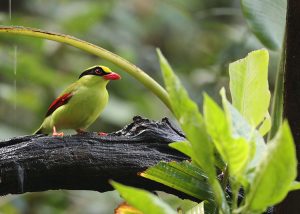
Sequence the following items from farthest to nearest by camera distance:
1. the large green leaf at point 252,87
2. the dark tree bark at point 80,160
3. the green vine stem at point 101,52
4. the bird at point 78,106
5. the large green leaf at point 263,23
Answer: the bird at point 78,106 < the large green leaf at point 263,23 < the dark tree bark at point 80,160 < the green vine stem at point 101,52 < the large green leaf at point 252,87

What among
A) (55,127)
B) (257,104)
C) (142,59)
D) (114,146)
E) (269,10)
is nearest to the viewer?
(257,104)

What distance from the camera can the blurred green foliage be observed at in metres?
4.22

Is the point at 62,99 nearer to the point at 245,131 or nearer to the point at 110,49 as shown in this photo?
the point at 245,131

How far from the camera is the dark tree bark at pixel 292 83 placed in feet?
4.77

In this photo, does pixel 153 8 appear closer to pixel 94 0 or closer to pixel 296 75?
pixel 94 0

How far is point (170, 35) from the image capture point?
7.04m

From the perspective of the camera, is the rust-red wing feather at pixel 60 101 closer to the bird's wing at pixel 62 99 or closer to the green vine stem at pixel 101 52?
the bird's wing at pixel 62 99

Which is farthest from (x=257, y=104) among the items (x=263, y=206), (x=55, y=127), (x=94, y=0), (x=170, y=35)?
(x=170, y=35)

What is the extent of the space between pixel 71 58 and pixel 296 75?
4.18 metres

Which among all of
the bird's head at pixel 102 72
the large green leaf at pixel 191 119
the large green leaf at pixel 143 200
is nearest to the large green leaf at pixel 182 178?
the large green leaf at pixel 191 119

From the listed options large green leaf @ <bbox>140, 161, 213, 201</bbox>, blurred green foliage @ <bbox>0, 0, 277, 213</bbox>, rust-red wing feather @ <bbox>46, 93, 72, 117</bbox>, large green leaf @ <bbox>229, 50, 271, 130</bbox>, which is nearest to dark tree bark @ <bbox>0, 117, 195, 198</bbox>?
large green leaf @ <bbox>140, 161, 213, 201</bbox>

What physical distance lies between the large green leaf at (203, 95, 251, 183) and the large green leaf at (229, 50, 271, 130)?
0.27 m

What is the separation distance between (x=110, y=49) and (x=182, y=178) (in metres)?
3.72

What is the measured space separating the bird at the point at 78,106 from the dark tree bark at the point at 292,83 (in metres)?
1.11
